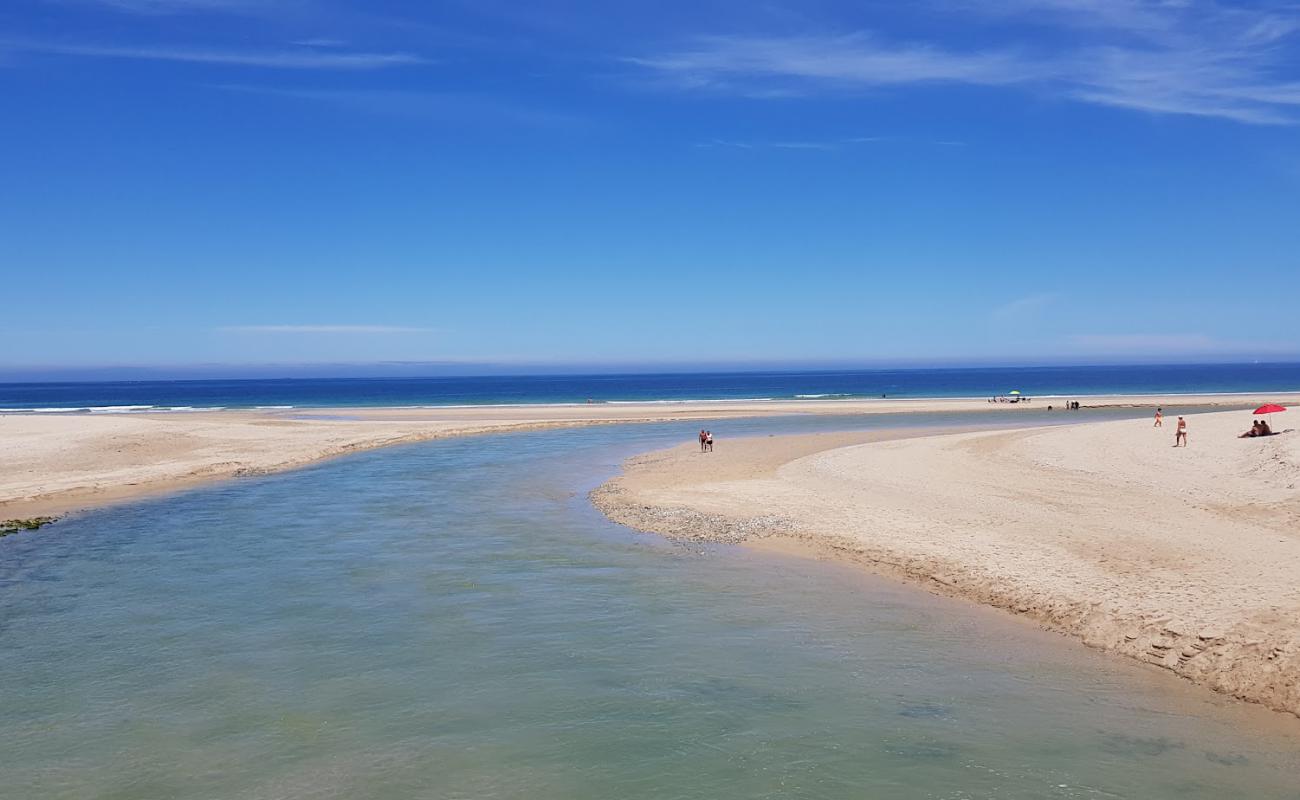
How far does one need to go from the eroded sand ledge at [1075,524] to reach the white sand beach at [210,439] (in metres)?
17.7

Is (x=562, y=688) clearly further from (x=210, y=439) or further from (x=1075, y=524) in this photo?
(x=210, y=439)

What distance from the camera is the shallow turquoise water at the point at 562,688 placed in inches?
373

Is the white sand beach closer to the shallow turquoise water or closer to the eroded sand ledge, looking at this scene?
the shallow turquoise water

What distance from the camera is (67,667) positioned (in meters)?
12.9

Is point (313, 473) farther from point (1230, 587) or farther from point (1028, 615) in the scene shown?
point (1230, 587)

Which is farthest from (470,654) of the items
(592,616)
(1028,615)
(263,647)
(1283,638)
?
(1283,638)

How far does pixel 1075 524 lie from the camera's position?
19.6 meters

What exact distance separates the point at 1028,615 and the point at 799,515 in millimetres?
8980

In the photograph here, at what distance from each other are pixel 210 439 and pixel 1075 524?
4512 centimetres

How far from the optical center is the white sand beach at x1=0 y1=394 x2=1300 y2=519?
3059 cm

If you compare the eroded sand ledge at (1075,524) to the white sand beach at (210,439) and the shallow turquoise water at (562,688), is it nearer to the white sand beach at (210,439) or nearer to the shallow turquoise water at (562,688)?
the shallow turquoise water at (562,688)

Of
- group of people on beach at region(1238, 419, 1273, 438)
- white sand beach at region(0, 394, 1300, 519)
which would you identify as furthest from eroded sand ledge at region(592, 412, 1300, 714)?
white sand beach at region(0, 394, 1300, 519)

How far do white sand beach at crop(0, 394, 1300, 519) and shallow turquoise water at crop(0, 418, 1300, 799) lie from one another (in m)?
12.2

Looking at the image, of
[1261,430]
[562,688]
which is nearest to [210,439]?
[562,688]
